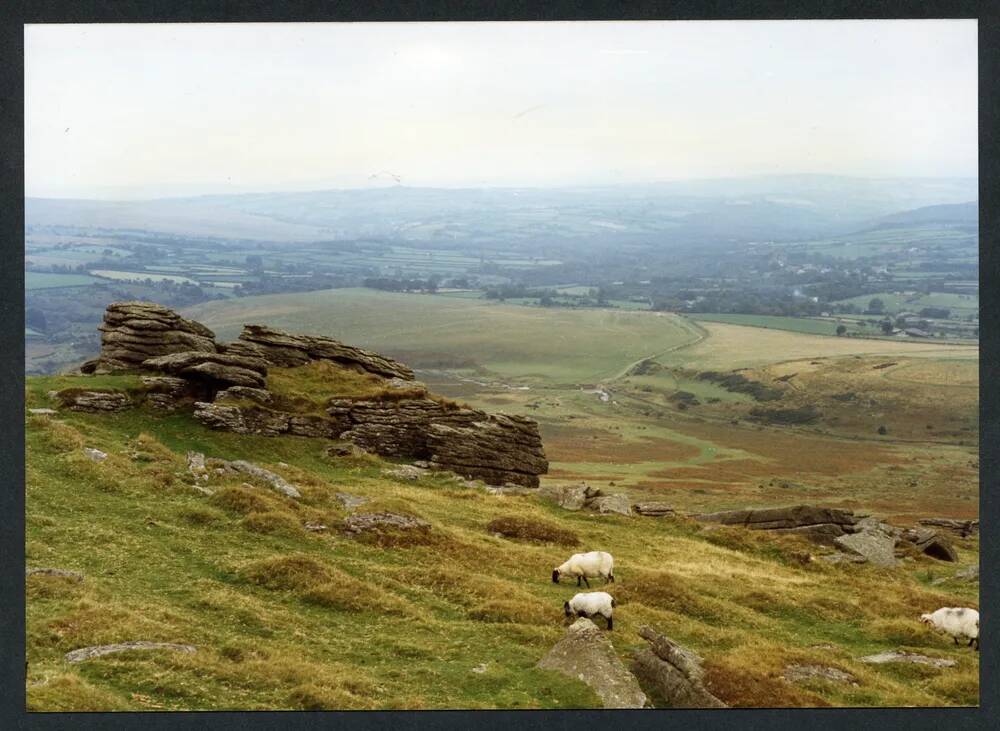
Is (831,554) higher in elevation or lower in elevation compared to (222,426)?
lower

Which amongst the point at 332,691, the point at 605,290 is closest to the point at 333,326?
the point at 605,290

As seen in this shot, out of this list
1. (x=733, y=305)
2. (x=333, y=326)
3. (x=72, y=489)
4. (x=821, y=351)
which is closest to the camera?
(x=72, y=489)

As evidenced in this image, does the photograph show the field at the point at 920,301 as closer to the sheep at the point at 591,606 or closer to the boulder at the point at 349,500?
the boulder at the point at 349,500

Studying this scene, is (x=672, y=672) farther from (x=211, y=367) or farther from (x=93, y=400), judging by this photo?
(x=211, y=367)

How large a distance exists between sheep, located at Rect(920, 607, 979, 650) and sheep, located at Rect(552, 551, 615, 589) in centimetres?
743

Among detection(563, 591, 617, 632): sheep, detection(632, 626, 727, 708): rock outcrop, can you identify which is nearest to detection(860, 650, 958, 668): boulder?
detection(632, 626, 727, 708): rock outcrop

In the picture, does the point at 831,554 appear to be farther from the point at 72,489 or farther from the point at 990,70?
the point at 72,489

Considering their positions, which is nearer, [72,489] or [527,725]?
[527,725]

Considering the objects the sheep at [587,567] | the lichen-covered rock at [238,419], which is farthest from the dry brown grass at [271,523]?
the lichen-covered rock at [238,419]

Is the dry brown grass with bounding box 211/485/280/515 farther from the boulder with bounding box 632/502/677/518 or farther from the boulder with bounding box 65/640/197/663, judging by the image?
the boulder with bounding box 632/502/677/518

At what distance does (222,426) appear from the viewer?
119 feet

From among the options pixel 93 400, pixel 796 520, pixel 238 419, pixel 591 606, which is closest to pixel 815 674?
pixel 591 606

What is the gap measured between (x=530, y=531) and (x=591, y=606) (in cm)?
958

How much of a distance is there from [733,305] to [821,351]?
402 inches
